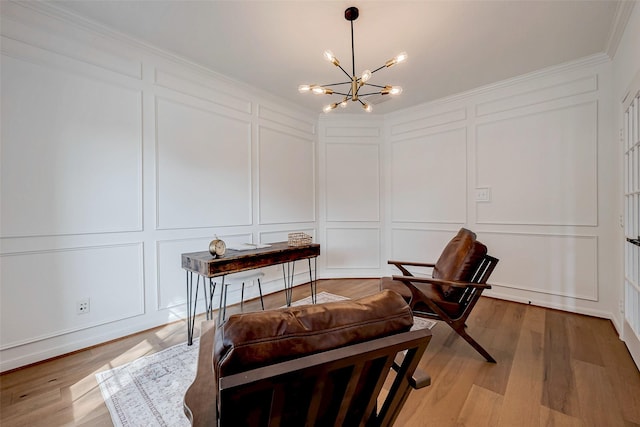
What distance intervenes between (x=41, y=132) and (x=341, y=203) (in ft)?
11.7

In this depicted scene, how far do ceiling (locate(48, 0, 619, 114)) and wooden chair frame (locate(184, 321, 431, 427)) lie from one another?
93.9 inches

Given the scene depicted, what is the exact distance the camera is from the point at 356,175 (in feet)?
15.1

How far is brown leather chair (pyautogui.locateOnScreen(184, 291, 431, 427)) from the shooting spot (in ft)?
2.30

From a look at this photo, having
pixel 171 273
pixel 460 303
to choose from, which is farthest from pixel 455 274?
pixel 171 273

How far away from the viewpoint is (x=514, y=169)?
3402mm

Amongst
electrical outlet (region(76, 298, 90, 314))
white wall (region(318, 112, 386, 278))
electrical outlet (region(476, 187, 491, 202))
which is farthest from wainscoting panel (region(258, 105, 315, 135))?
electrical outlet (region(76, 298, 90, 314))

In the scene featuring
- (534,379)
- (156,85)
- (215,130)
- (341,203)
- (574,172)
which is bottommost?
(534,379)

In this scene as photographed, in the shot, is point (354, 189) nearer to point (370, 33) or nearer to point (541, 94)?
point (370, 33)

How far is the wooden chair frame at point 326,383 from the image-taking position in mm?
676

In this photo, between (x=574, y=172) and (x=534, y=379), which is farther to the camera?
(x=574, y=172)

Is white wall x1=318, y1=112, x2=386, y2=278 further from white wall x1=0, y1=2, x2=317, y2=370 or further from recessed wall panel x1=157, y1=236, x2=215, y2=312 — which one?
recessed wall panel x1=157, y1=236, x2=215, y2=312

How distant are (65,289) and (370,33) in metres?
3.35

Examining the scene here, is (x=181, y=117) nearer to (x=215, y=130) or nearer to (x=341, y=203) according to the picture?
(x=215, y=130)

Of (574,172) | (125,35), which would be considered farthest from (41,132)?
(574,172)
